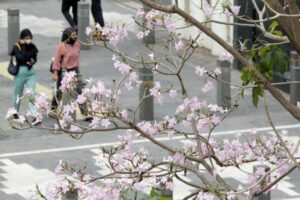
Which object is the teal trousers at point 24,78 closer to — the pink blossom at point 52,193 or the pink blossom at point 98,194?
the pink blossom at point 52,193

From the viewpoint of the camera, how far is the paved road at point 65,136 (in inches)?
690

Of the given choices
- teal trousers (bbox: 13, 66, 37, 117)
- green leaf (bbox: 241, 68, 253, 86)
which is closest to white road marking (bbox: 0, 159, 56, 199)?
teal trousers (bbox: 13, 66, 37, 117)

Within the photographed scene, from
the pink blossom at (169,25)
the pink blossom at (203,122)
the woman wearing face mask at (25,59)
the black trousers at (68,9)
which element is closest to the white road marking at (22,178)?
the woman wearing face mask at (25,59)

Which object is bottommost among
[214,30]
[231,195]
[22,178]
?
[22,178]

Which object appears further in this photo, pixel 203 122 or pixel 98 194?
pixel 203 122

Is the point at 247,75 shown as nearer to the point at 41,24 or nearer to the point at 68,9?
the point at 68,9

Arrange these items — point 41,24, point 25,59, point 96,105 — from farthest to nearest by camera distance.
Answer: point 41,24 → point 25,59 → point 96,105

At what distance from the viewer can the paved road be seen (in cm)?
1753

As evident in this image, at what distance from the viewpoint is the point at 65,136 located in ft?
66.2

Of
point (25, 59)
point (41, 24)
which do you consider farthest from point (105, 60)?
point (25, 59)

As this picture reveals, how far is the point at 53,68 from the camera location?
20328 mm

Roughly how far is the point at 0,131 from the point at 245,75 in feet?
37.0

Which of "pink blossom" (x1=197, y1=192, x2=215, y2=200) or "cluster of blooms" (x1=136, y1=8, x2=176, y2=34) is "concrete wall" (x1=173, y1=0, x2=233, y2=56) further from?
"pink blossom" (x1=197, y1=192, x2=215, y2=200)

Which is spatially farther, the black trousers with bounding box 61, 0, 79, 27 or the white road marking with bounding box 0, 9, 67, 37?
the white road marking with bounding box 0, 9, 67, 37
